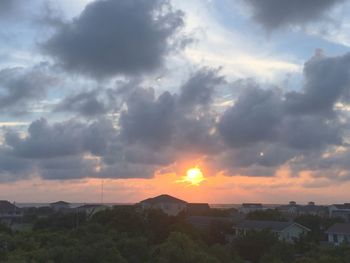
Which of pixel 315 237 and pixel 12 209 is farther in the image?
pixel 12 209

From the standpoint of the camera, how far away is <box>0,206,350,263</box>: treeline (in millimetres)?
27297

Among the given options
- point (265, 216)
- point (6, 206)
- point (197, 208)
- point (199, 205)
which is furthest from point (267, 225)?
point (6, 206)

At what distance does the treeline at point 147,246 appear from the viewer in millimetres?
27297

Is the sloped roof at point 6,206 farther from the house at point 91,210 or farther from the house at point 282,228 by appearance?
the house at point 282,228

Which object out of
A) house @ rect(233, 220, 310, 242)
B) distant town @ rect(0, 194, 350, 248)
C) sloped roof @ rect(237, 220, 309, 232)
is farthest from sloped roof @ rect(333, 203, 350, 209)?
house @ rect(233, 220, 310, 242)

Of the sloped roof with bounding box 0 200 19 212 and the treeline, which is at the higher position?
the sloped roof with bounding box 0 200 19 212

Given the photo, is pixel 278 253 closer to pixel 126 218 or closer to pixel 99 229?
pixel 99 229

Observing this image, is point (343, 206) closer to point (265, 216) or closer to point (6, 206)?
point (265, 216)

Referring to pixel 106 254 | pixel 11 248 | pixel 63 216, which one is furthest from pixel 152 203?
pixel 106 254

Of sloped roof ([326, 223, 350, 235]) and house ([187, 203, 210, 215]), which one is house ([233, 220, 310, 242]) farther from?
house ([187, 203, 210, 215])

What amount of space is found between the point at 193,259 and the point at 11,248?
1684 cm

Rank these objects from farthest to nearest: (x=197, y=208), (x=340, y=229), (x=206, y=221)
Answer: (x=197, y=208), (x=206, y=221), (x=340, y=229)

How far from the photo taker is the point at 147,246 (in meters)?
33.2

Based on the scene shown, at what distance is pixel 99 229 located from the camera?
4444 cm
